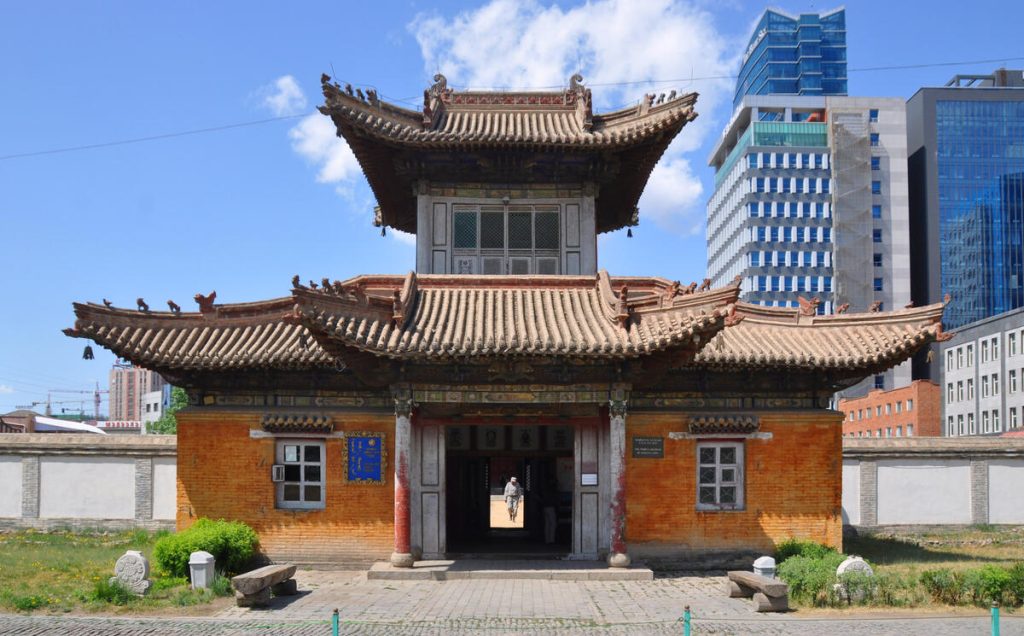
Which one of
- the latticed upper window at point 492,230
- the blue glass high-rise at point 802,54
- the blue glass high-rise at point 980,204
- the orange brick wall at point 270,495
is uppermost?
the blue glass high-rise at point 802,54

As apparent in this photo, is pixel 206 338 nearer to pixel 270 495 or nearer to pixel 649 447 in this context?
pixel 270 495

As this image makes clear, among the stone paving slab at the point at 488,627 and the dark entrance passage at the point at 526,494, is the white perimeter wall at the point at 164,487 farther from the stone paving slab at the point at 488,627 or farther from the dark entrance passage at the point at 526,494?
the stone paving slab at the point at 488,627

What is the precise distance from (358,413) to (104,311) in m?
5.22

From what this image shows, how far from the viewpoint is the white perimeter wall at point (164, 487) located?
78.6 ft

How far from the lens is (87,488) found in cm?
2422

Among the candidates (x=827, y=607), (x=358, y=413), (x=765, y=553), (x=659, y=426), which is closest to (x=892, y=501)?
(x=765, y=553)

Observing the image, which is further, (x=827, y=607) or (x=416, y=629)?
(x=827, y=607)

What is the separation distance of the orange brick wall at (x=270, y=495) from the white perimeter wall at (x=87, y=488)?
6785 mm

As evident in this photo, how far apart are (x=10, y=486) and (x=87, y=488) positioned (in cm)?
222

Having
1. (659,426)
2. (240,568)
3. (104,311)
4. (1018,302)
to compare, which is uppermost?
(1018,302)

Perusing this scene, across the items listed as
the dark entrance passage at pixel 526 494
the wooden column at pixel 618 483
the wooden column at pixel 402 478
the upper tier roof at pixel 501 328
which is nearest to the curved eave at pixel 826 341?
the upper tier roof at pixel 501 328

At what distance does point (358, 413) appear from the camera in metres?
18.1

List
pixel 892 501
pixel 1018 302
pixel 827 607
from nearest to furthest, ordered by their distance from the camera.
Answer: pixel 827 607
pixel 892 501
pixel 1018 302

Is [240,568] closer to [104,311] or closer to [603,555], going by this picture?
[104,311]
